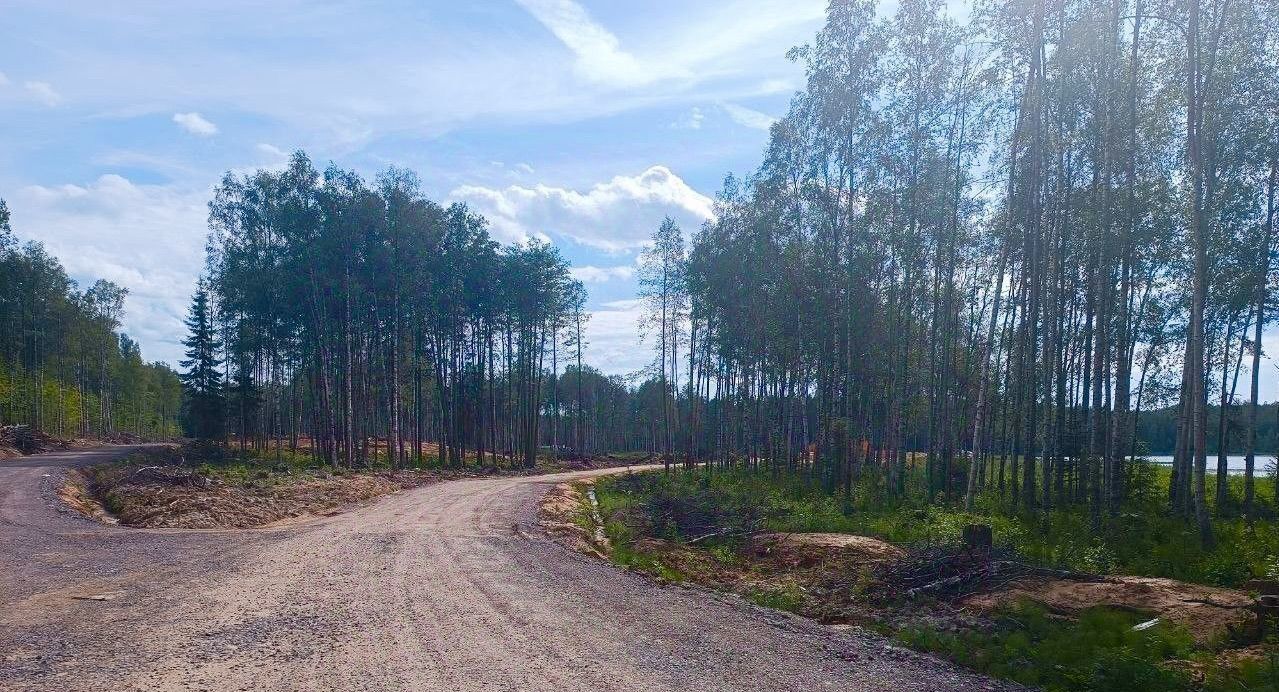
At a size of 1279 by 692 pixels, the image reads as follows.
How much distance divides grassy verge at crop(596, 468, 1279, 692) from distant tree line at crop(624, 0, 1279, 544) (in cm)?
116

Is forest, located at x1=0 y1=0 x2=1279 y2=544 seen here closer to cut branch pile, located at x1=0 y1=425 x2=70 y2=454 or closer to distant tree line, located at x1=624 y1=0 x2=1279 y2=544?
distant tree line, located at x1=624 y1=0 x2=1279 y2=544

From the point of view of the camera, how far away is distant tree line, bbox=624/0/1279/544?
1733 centimetres

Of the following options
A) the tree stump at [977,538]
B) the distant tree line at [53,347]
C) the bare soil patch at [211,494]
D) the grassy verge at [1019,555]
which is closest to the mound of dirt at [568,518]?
the grassy verge at [1019,555]

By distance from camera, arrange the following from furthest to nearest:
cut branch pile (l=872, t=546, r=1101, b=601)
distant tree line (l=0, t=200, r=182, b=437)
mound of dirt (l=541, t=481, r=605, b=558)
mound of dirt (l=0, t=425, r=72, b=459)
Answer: distant tree line (l=0, t=200, r=182, b=437) < mound of dirt (l=0, t=425, r=72, b=459) < mound of dirt (l=541, t=481, r=605, b=558) < cut branch pile (l=872, t=546, r=1101, b=601)

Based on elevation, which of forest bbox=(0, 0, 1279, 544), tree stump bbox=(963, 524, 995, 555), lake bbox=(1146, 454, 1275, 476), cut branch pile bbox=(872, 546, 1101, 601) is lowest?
lake bbox=(1146, 454, 1275, 476)

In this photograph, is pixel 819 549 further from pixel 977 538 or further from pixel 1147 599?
pixel 1147 599

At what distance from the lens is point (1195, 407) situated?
43.8 feet

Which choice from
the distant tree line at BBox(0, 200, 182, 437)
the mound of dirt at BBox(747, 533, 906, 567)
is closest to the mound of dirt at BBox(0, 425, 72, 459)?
the distant tree line at BBox(0, 200, 182, 437)

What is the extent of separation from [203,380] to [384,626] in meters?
45.4

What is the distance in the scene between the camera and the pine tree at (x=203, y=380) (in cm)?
4588

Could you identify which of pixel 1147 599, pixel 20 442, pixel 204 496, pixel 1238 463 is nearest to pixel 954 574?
pixel 1147 599

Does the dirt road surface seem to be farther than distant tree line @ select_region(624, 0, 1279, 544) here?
No

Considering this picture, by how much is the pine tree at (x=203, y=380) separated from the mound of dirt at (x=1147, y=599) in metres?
47.4

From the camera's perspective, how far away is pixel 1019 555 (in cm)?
1184
